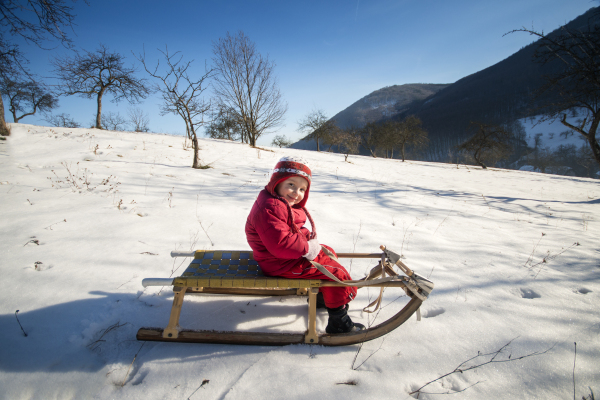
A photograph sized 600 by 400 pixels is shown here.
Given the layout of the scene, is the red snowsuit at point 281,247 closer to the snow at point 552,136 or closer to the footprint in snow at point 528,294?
the footprint in snow at point 528,294

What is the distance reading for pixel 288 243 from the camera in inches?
73.2

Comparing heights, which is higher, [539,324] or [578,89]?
[578,89]

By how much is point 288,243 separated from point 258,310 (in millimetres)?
924

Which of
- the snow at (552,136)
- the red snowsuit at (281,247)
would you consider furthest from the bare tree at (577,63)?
the snow at (552,136)

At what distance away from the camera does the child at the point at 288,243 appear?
1.88 meters

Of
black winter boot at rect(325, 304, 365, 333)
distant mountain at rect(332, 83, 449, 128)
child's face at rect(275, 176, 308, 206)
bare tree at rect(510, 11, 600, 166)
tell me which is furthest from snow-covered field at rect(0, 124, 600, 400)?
distant mountain at rect(332, 83, 449, 128)

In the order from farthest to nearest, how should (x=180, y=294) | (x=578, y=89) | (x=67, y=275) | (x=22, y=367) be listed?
1. (x=578, y=89)
2. (x=67, y=275)
3. (x=180, y=294)
4. (x=22, y=367)

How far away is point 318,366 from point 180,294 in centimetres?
117

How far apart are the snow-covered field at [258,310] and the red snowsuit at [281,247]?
1.46ft

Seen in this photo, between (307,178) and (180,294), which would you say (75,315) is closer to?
(180,294)

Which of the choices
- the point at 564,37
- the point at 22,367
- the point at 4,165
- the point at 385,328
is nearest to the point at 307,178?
the point at 385,328

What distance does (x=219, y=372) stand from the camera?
1.65m

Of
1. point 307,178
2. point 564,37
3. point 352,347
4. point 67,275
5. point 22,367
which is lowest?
point 352,347

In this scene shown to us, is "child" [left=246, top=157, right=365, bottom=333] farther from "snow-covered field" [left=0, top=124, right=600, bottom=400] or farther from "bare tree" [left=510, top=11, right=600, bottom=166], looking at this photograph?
"bare tree" [left=510, top=11, right=600, bottom=166]
